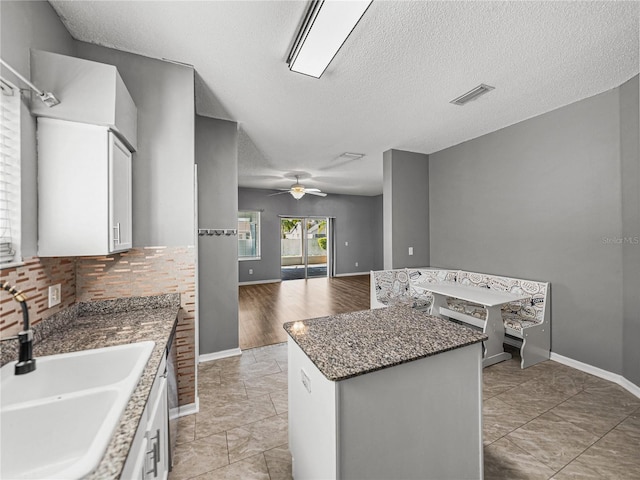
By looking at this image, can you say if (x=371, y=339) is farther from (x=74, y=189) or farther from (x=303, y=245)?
(x=303, y=245)

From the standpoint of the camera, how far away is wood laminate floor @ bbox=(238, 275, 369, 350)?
387 cm

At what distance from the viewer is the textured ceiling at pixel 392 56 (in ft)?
5.29

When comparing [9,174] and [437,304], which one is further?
[437,304]

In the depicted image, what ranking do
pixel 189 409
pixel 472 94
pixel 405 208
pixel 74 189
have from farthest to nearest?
pixel 405 208 < pixel 472 94 < pixel 189 409 < pixel 74 189

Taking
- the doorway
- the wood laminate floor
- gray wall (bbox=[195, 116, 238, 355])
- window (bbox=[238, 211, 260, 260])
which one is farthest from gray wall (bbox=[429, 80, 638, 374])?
window (bbox=[238, 211, 260, 260])

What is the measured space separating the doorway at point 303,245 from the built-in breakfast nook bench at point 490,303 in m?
4.46

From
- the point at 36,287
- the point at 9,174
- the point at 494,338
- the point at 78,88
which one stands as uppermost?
the point at 78,88

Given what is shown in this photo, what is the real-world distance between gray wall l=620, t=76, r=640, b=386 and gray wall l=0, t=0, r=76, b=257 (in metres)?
4.17

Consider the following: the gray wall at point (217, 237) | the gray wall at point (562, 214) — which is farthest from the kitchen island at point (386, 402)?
the gray wall at point (562, 214)

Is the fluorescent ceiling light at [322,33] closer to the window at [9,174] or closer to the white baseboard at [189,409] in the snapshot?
the window at [9,174]

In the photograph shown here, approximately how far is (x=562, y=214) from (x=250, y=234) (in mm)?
6555

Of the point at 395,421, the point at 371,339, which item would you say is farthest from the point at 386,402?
the point at 371,339

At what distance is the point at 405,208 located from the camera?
4270 millimetres

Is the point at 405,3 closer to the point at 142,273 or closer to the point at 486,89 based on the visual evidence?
the point at 486,89
